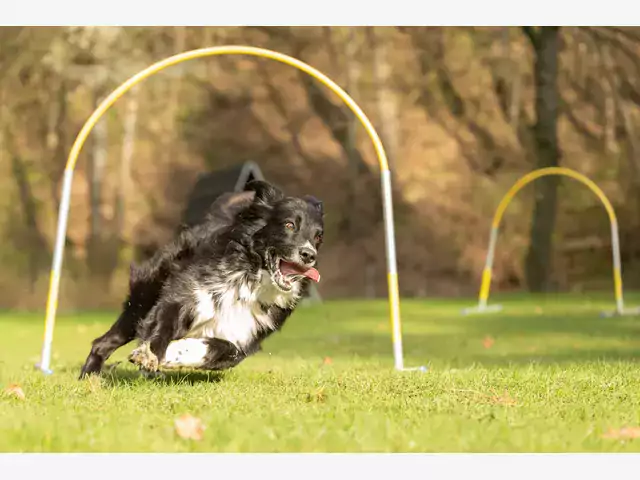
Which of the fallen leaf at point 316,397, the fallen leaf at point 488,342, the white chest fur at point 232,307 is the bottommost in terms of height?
the fallen leaf at point 488,342

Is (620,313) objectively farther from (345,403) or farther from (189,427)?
(189,427)

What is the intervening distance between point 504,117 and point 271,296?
16.6 metres

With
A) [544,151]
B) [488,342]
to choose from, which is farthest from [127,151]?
[488,342]

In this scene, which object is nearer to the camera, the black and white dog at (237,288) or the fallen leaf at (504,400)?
the fallen leaf at (504,400)

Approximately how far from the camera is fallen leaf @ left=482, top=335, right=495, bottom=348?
31.3 feet

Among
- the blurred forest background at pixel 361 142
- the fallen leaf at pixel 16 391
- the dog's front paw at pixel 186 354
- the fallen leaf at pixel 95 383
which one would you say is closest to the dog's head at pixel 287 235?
the dog's front paw at pixel 186 354

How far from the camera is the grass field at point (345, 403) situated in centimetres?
413

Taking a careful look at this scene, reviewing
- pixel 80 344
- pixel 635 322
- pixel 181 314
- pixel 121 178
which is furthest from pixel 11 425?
pixel 121 178

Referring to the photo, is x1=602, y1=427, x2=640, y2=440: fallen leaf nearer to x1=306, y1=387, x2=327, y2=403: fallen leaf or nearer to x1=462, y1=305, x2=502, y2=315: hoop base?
x1=306, y1=387, x2=327, y2=403: fallen leaf

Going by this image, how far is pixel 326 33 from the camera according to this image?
21312 millimetres

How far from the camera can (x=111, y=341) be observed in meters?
6.42

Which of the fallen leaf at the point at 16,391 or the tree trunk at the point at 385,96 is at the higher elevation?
the tree trunk at the point at 385,96

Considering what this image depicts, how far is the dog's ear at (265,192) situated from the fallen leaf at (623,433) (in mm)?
2497

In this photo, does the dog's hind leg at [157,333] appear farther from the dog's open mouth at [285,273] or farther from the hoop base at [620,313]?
the hoop base at [620,313]
